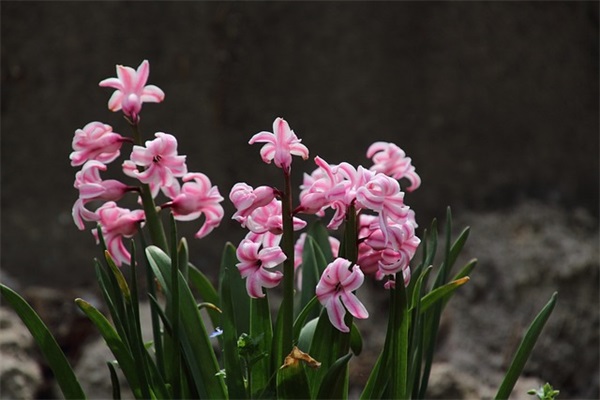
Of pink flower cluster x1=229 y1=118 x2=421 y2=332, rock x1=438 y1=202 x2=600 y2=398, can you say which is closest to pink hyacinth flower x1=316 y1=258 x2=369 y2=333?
pink flower cluster x1=229 y1=118 x2=421 y2=332

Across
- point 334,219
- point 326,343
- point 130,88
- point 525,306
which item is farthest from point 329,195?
point 525,306

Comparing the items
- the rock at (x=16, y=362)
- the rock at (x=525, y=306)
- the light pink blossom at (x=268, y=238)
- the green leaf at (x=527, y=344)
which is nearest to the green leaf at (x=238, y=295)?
the light pink blossom at (x=268, y=238)

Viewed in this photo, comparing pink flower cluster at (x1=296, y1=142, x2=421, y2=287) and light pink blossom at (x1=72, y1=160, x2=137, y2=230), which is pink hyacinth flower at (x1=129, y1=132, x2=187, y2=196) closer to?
light pink blossom at (x1=72, y1=160, x2=137, y2=230)

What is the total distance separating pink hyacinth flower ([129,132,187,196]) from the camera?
0.91m

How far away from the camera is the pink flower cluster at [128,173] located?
92 centimetres

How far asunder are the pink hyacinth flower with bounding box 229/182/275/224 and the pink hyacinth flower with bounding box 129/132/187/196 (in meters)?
0.09

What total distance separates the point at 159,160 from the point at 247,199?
12 centimetres

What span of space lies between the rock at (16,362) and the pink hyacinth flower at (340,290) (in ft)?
2.92

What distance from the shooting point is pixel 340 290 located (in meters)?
0.84

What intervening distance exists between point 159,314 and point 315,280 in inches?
8.2

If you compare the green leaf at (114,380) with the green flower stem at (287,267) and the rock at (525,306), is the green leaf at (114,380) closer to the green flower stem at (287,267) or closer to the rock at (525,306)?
the green flower stem at (287,267)

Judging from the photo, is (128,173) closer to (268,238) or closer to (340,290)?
(268,238)

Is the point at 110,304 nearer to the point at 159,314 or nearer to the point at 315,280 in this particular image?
the point at 159,314

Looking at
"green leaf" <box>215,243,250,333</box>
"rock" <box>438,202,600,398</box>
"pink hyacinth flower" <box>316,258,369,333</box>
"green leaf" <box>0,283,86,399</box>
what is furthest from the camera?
"rock" <box>438,202,600,398</box>
